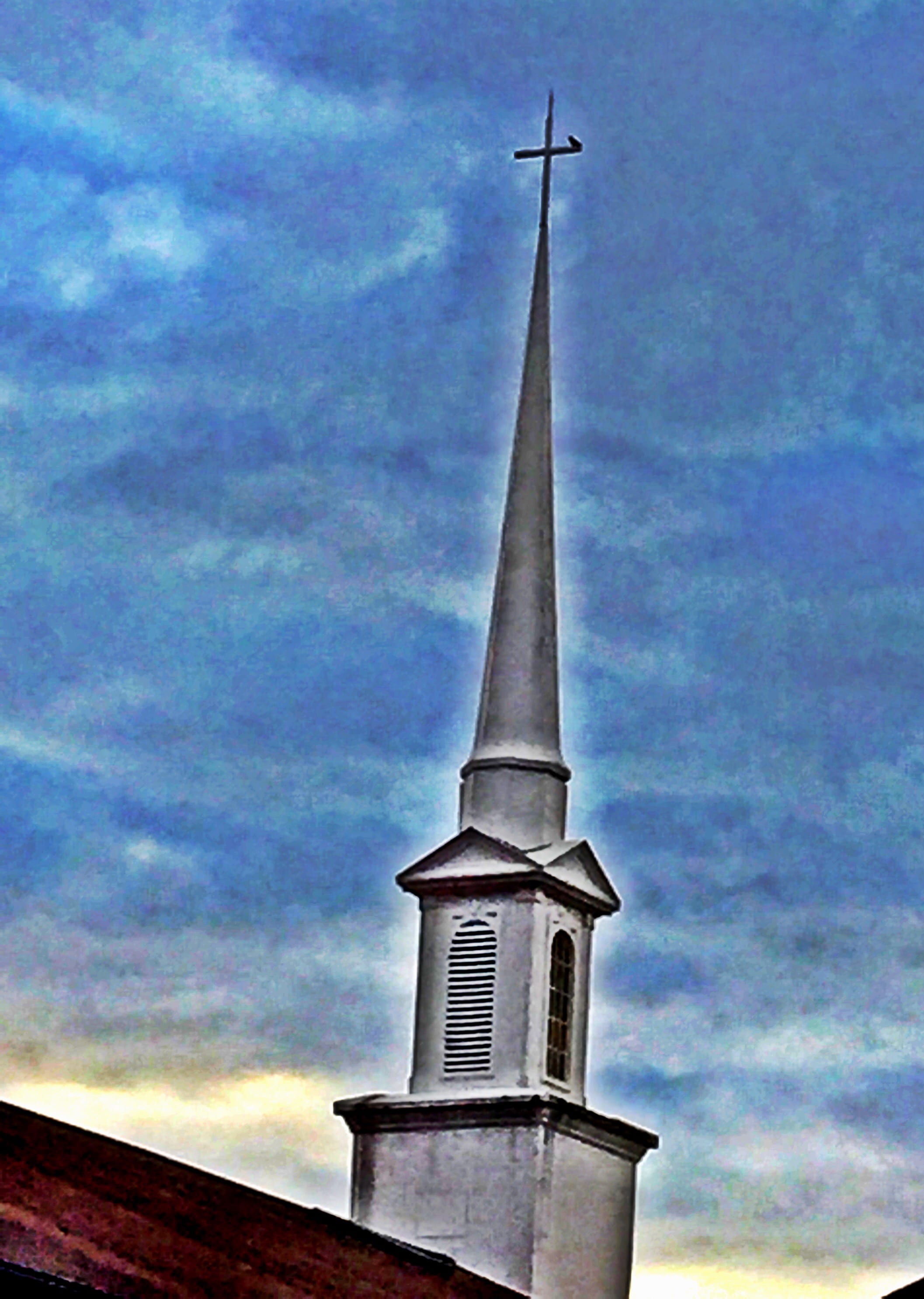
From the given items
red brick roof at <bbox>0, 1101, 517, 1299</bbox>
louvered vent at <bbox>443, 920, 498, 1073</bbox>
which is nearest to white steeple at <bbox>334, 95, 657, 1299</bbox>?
louvered vent at <bbox>443, 920, 498, 1073</bbox>

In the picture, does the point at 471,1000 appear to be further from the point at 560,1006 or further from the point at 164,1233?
the point at 164,1233

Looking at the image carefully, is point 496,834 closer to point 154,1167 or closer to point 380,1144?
point 380,1144

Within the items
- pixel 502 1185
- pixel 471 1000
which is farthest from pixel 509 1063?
pixel 502 1185

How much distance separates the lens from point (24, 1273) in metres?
32.5

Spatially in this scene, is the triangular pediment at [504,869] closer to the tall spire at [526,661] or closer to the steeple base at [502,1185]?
the tall spire at [526,661]

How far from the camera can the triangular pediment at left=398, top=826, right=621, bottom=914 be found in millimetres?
50719

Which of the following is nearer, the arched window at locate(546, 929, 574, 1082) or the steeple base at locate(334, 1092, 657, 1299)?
the steeple base at locate(334, 1092, 657, 1299)

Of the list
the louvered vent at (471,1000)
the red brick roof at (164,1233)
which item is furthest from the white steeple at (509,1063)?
the red brick roof at (164,1233)

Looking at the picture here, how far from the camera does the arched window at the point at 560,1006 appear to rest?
50719mm

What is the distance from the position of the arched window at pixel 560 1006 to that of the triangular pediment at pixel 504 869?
870 millimetres

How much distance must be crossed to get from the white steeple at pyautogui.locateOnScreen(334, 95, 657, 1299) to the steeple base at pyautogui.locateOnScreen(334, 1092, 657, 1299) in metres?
0.03

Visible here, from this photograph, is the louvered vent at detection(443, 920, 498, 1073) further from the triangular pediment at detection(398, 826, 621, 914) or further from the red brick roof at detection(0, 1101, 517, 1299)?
the red brick roof at detection(0, 1101, 517, 1299)

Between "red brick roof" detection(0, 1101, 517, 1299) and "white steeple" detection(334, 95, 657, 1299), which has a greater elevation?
"white steeple" detection(334, 95, 657, 1299)

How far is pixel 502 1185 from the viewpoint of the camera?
163 feet
